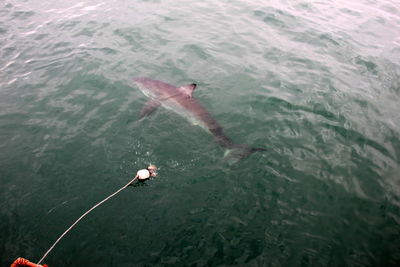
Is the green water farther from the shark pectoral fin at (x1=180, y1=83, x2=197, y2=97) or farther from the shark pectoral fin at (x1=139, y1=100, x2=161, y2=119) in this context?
the shark pectoral fin at (x1=180, y1=83, x2=197, y2=97)

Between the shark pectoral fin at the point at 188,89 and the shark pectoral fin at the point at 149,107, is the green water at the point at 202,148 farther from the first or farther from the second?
the shark pectoral fin at the point at 188,89

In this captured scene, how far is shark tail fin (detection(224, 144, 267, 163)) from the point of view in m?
6.55

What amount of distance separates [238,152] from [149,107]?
3.28 metres

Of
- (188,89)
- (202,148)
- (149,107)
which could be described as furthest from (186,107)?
(202,148)

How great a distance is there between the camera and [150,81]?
891 cm

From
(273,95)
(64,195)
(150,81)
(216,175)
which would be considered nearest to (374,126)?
(273,95)

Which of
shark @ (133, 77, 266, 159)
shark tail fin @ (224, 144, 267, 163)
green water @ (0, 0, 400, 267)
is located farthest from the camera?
shark @ (133, 77, 266, 159)

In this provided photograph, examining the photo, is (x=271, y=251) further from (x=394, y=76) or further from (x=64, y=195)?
(x=394, y=76)

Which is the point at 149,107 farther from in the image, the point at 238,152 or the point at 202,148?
the point at 238,152

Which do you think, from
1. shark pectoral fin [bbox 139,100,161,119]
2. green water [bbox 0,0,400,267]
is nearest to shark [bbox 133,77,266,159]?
shark pectoral fin [bbox 139,100,161,119]

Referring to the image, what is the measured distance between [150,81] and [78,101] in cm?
252

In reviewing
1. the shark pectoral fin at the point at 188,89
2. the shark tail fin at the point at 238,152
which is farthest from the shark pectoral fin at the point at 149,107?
the shark tail fin at the point at 238,152

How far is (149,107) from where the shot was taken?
26.6 ft

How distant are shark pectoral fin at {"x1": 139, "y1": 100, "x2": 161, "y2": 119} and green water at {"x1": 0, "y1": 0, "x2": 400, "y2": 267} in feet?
0.89
